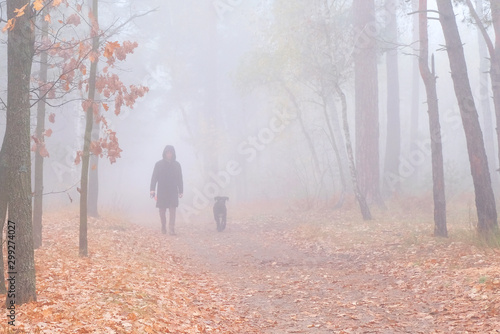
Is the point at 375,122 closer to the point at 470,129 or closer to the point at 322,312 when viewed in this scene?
the point at 470,129

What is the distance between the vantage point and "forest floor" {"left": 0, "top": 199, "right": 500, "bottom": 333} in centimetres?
606

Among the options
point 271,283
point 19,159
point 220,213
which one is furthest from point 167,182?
point 19,159

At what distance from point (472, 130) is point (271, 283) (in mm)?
5301

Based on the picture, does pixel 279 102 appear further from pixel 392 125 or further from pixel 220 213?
pixel 220 213

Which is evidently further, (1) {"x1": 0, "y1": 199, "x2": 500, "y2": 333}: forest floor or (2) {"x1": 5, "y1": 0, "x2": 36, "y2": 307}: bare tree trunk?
(1) {"x1": 0, "y1": 199, "x2": 500, "y2": 333}: forest floor

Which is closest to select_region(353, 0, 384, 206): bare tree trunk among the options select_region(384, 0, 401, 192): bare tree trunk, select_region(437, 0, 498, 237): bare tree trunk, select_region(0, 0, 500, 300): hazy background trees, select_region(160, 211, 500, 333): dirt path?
select_region(0, 0, 500, 300): hazy background trees

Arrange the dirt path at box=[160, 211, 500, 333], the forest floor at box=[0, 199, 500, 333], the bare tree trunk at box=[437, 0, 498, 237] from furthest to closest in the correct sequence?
1. the bare tree trunk at box=[437, 0, 498, 237]
2. the dirt path at box=[160, 211, 500, 333]
3. the forest floor at box=[0, 199, 500, 333]

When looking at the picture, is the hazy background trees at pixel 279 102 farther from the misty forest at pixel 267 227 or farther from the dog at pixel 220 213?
the dog at pixel 220 213

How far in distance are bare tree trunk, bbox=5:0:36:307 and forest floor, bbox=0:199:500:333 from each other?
0.35 m

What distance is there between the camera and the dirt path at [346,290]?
20.8ft

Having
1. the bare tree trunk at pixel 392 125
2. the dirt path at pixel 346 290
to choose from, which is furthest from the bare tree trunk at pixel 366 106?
the dirt path at pixel 346 290

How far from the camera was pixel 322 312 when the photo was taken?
7.06 metres

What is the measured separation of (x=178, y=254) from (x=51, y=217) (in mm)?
5358

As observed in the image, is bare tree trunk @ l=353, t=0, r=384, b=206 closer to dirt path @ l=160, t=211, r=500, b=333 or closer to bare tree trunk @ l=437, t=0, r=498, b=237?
dirt path @ l=160, t=211, r=500, b=333
